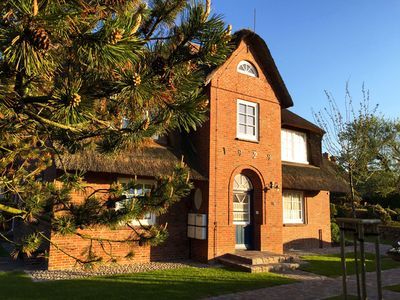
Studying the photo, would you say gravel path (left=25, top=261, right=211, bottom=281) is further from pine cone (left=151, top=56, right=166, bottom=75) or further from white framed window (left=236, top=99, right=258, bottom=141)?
pine cone (left=151, top=56, right=166, bottom=75)

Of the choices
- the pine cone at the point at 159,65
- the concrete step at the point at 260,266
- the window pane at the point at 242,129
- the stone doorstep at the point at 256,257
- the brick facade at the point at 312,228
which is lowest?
→ the concrete step at the point at 260,266

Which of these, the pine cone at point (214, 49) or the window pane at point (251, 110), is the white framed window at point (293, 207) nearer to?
the window pane at point (251, 110)

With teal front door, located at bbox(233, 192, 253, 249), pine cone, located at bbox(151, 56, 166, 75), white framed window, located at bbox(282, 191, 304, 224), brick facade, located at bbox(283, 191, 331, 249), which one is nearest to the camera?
pine cone, located at bbox(151, 56, 166, 75)

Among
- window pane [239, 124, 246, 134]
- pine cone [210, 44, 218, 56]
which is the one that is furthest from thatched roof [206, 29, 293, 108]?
pine cone [210, 44, 218, 56]

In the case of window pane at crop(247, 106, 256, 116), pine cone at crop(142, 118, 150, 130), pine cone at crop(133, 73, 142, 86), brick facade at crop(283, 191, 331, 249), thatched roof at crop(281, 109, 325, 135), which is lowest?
brick facade at crop(283, 191, 331, 249)

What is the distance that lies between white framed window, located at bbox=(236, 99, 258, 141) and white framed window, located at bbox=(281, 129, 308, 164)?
3.06 m

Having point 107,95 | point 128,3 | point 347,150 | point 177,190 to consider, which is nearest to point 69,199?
point 177,190

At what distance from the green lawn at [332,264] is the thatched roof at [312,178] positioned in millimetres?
3222

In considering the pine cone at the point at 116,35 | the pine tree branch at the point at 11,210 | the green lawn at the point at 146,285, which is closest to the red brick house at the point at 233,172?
the green lawn at the point at 146,285

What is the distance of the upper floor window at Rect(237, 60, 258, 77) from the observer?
15.5 meters

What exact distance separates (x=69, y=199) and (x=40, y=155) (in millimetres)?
1592

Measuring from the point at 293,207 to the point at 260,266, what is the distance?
646cm

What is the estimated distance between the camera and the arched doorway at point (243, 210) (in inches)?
587

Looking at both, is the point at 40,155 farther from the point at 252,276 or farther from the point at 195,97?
the point at 252,276
